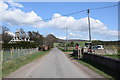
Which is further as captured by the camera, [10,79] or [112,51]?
[112,51]

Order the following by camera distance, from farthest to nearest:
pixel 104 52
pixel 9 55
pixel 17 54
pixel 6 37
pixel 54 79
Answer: pixel 6 37 → pixel 104 52 → pixel 17 54 → pixel 9 55 → pixel 54 79

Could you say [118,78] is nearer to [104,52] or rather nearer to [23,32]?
[104,52]

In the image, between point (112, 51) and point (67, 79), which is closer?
point (67, 79)

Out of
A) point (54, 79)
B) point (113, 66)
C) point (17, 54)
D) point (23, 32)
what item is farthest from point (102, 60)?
point (23, 32)

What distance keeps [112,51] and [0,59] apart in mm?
31677

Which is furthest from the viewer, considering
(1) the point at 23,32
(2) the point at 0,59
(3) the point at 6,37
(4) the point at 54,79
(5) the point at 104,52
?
(1) the point at 23,32

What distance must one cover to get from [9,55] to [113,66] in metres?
16.0

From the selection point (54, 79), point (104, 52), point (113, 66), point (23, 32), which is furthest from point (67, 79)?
point (23, 32)

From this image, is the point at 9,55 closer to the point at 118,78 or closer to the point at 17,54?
the point at 17,54

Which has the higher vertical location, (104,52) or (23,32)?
(23,32)

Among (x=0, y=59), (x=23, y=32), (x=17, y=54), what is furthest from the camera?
(x=23, y=32)

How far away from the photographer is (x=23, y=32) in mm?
121875

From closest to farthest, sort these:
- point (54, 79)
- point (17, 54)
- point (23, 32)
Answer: point (54, 79), point (17, 54), point (23, 32)

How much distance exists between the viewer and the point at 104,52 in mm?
48719
